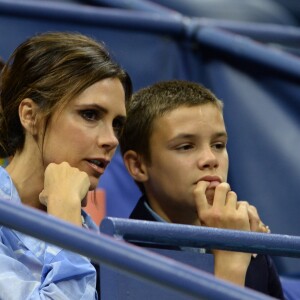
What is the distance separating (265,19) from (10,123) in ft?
8.10

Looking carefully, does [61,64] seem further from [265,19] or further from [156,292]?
[265,19]

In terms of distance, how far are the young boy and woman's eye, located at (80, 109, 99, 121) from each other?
262 mm

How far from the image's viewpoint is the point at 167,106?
2.47 m

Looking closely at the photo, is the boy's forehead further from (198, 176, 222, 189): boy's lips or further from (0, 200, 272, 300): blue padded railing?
(0, 200, 272, 300): blue padded railing

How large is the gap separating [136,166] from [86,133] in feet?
1.14

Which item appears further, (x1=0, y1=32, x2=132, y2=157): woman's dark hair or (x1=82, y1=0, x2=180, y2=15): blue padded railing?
(x1=82, y1=0, x2=180, y2=15): blue padded railing

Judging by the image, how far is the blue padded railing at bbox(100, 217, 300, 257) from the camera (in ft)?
5.78

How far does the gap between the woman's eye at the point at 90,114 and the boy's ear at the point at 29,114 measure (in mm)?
91

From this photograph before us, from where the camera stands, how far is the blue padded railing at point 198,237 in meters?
1.76

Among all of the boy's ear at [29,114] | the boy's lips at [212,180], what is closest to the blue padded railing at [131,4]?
the boy's lips at [212,180]

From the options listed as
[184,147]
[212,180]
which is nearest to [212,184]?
[212,180]

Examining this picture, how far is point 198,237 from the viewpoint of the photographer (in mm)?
1832

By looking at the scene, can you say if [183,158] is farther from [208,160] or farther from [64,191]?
[64,191]

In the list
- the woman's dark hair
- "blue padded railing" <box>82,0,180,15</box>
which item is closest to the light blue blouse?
the woman's dark hair
